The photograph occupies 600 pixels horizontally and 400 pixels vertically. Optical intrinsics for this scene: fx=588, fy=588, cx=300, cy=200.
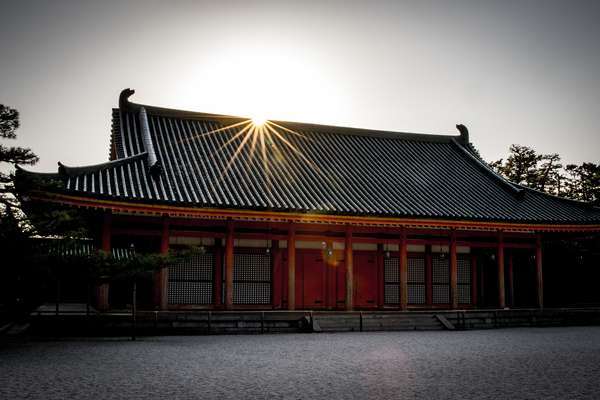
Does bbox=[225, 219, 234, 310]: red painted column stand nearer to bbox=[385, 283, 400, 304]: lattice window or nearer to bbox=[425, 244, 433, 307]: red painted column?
bbox=[385, 283, 400, 304]: lattice window

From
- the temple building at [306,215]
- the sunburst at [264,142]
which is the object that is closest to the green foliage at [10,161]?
the temple building at [306,215]

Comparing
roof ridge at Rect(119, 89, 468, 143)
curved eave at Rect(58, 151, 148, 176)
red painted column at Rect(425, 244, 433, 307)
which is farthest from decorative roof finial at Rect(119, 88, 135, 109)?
red painted column at Rect(425, 244, 433, 307)

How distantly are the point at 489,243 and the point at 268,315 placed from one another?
33.6ft

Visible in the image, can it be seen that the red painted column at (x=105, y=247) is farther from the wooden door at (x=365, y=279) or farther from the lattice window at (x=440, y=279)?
the lattice window at (x=440, y=279)

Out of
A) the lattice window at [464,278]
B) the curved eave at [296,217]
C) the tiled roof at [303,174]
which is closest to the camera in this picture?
the curved eave at [296,217]

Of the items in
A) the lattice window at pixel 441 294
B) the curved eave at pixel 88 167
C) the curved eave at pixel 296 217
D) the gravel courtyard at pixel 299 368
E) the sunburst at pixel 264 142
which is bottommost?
the gravel courtyard at pixel 299 368

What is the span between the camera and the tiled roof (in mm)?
19578

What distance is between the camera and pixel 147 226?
63.0 feet

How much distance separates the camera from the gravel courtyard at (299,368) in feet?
28.2

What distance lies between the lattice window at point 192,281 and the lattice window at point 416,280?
8.49 metres

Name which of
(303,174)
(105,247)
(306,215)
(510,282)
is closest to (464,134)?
(510,282)

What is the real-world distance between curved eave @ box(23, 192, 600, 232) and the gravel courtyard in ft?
13.3

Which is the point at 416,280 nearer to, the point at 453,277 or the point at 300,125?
the point at 453,277

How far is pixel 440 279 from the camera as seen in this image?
2502cm
